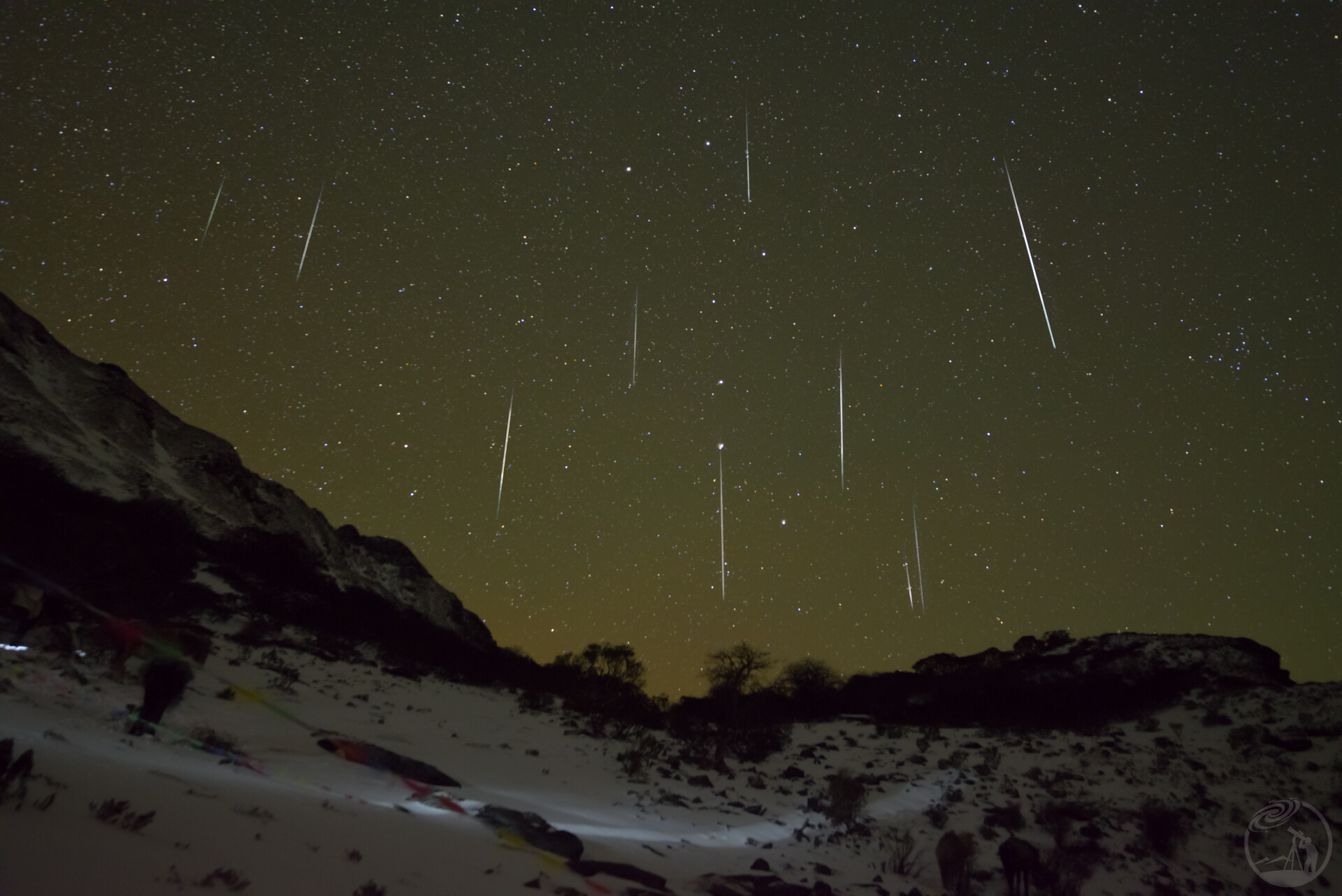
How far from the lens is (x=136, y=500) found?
109ft

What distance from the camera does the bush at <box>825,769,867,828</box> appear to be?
12.1 meters

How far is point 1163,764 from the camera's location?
1595 cm

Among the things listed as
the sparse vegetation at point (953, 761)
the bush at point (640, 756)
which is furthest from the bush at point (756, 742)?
the sparse vegetation at point (953, 761)

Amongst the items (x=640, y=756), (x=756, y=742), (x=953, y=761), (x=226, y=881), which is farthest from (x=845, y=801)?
(x=226, y=881)

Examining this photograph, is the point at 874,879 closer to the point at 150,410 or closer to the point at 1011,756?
the point at 1011,756

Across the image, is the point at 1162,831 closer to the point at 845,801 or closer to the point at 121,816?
the point at 845,801

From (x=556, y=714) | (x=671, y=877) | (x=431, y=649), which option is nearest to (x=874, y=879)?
(x=671, y=877)

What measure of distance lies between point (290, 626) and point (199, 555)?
865 cm

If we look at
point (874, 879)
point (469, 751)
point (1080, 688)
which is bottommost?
point (874, 879)

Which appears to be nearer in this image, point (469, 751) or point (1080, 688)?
point (469, 751)

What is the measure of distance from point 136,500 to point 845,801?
39.3 metres

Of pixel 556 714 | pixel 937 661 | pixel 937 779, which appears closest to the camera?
pixel 937 779

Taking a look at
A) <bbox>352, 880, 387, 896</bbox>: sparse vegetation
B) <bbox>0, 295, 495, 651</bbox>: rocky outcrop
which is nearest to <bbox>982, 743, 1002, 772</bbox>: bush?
<bbox>352, 880, 387, 896</bbox>: sparse vegetation

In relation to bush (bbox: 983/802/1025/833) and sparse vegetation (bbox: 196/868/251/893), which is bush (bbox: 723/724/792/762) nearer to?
bush (bbox: 983/802/1025/833)
